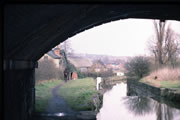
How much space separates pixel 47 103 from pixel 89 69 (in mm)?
1348

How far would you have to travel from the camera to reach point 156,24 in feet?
18.0

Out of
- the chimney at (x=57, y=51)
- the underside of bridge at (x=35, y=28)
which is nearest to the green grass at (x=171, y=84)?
the underside of bridge at (x=35, y=28)

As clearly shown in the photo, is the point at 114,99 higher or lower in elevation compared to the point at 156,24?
lower

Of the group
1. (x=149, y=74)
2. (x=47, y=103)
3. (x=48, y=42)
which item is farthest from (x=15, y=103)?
(x=149, y=74)

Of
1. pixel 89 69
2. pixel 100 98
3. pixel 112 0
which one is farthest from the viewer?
pixel 100 98

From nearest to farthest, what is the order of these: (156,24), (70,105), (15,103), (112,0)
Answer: (112,0) → (15,103) → (156,24) → (70,105)

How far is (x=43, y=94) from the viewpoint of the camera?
252 inches

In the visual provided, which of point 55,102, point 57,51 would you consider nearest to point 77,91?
point 55,102

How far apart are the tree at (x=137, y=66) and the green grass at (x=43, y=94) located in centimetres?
172

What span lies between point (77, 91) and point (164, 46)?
2.48 meters

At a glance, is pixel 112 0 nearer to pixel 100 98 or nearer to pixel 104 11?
pixel 104 11

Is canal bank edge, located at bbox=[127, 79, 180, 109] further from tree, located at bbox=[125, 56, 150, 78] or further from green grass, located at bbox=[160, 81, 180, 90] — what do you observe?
tree, located at bbox=[125, 56, 150, 78]

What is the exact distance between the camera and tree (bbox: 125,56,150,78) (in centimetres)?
579

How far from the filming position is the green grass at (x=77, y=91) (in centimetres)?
628
